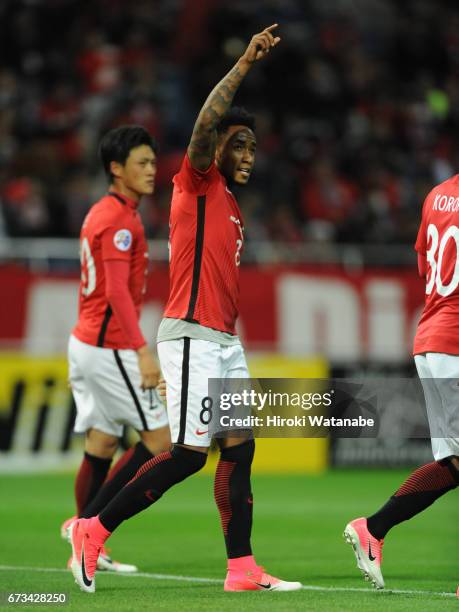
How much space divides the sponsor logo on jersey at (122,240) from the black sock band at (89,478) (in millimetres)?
1320

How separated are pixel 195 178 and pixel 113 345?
1726mm

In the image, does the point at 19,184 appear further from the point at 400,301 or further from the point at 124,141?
the point at 124,141

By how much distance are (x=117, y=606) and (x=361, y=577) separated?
1781 mm

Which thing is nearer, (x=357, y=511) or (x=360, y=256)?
(x=357, y=511)

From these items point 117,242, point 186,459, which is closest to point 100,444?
point 117,242

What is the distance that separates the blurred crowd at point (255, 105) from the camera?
17.2 metres

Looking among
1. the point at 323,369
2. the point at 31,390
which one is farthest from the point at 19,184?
the point at 323,369

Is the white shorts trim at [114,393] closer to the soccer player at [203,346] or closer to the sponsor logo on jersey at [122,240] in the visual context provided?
the sponsor logo on jersey at [122,240]

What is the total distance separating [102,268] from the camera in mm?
7969

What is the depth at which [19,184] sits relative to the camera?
1614 cm

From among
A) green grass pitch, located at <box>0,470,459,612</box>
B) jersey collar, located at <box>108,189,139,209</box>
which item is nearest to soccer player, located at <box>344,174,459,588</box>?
green grass pitch, located at <box>0,470,459,612</box>

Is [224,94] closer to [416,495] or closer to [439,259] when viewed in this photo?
[439,259]

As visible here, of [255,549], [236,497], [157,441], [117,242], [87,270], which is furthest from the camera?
[255,549]

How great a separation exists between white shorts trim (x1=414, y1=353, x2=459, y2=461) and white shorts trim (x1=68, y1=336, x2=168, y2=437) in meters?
2.02
